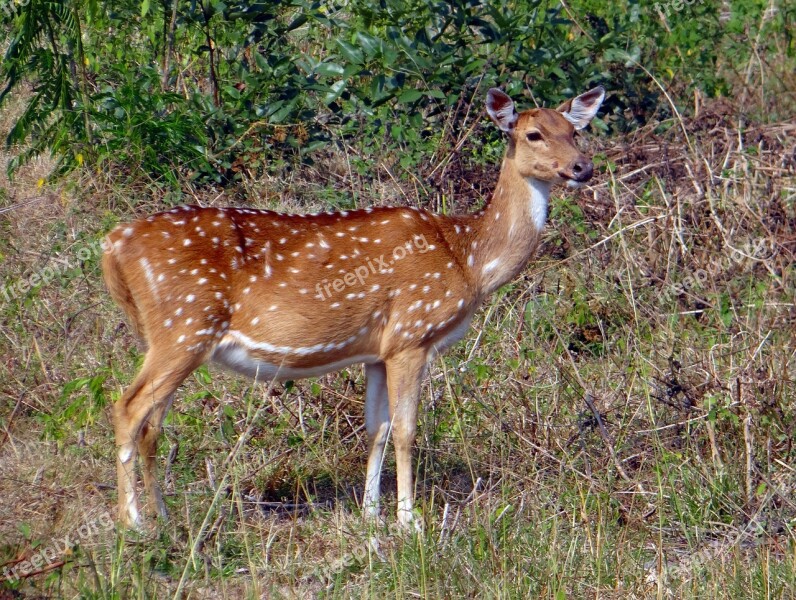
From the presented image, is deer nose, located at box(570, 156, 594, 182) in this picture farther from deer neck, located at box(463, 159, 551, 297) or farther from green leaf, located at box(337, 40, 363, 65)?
green leaf, located at box(337, 40, 363, 65)

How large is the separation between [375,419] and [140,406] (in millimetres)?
1340

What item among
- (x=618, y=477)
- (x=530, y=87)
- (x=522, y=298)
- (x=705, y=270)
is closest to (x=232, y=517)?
(x=618, y=477)

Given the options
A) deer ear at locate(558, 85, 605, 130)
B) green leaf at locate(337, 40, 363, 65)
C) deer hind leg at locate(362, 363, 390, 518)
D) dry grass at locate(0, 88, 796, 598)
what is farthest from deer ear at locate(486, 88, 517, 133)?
green leaf at locate(337, 40, 363, 65)

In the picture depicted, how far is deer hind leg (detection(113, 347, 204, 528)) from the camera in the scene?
230 inches

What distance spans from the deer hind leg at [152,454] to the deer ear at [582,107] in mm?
2855

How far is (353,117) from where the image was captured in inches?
378

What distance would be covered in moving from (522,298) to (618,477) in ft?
6.45

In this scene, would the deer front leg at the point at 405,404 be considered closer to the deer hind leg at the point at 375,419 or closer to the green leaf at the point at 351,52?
the deer hind leg at the point at 375,419

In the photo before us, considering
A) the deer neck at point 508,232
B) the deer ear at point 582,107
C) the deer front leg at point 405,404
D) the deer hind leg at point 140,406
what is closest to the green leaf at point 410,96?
the deer ear at point 582,107

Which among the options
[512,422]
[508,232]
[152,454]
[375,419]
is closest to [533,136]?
[508,232]

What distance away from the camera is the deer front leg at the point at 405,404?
6344 mm

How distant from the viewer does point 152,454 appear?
5992mm

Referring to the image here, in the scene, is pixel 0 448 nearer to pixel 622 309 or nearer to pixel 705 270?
pixel 622 309

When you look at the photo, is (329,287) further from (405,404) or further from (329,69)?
(329,69)
